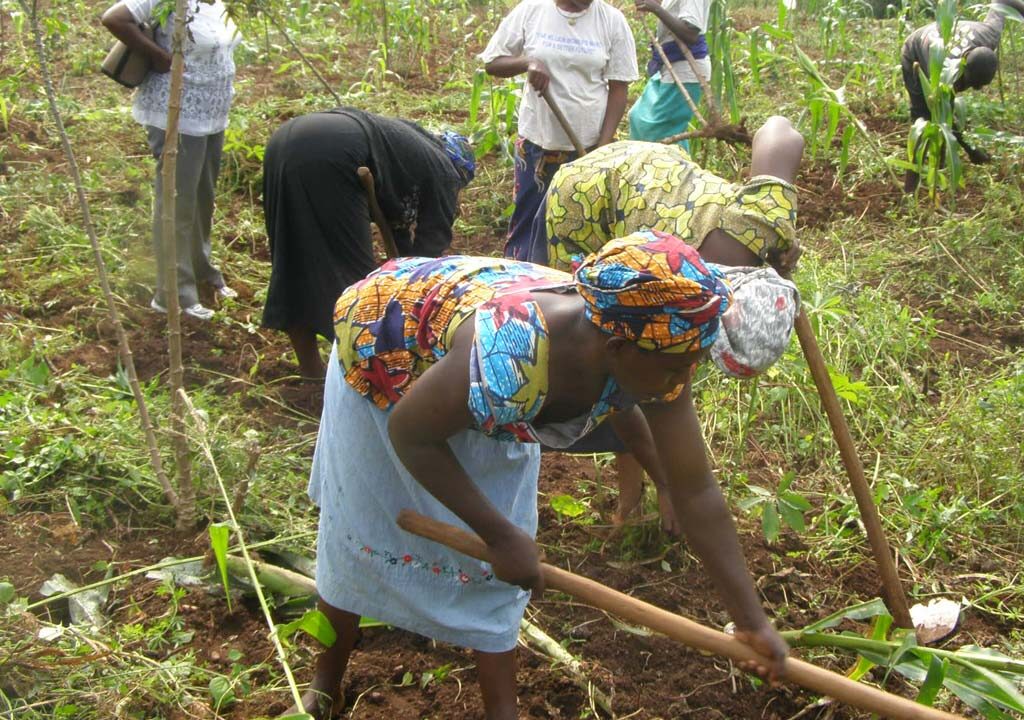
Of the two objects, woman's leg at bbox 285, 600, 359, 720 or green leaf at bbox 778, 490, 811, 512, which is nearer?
woman's leg at bbox 285, 600, 359, 720

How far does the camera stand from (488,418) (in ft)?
5.60

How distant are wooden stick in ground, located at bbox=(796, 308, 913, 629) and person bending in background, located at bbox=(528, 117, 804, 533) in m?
0.24

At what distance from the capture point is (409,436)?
180cm

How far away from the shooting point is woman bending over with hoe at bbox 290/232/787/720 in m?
1.65

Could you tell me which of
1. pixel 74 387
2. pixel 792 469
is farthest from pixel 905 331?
pixel 74 387


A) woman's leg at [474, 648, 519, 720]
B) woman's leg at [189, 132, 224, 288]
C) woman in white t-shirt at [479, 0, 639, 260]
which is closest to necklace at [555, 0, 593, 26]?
woman in white t-shirt at [479, 0, 639, 260]

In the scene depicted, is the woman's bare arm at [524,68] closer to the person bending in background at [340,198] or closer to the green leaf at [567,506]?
the person bending in background at [340,198]

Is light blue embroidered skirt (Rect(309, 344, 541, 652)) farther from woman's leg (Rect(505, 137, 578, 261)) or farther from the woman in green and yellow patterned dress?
woman's leg (Rect(505, 137, 578, 261))

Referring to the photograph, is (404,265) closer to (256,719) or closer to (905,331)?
(256,719)

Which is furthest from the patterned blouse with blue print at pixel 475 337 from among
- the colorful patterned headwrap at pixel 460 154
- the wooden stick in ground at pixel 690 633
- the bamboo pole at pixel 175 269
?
the colorful patterned headwrap at pixel 460 154

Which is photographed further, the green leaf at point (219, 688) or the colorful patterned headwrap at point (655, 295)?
the green leaf at point (219, 688)

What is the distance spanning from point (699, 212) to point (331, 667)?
1310 millimetres

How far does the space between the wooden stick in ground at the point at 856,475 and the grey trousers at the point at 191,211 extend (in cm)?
249

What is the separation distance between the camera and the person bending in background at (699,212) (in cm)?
214
